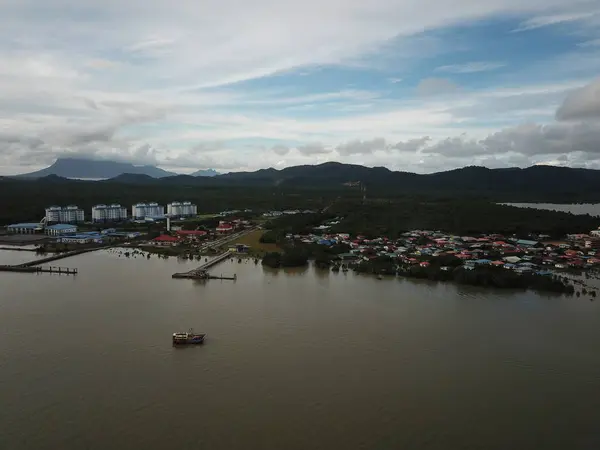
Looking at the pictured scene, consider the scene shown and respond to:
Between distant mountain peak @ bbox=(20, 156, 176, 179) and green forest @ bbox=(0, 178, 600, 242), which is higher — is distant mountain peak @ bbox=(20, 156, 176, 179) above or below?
above

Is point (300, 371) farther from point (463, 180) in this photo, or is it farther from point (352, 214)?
point (463, 180)

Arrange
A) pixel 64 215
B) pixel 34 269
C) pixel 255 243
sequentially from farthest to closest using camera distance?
pixel 64 215
pixel 255 243
pixel 34 269

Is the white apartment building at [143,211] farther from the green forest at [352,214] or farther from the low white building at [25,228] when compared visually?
the low white building at [25,228]

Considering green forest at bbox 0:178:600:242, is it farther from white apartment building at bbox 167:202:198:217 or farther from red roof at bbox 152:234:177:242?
red roof at bbox 152:234:177:242

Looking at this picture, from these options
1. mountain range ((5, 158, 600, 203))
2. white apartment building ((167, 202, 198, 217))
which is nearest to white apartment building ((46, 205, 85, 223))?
white apartment building ((167, 202, 198, 217))

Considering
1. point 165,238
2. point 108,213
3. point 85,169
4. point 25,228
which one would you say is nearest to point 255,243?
point 165,238

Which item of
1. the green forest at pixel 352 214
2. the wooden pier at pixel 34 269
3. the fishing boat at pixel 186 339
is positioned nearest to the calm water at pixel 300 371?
the fishing boat at pixel 186 339
